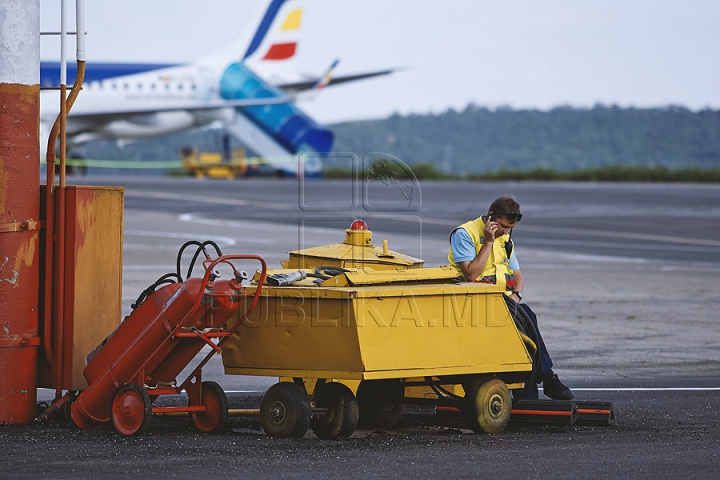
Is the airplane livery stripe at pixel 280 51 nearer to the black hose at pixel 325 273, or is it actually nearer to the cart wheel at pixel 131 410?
the black hose at pixel 325 273

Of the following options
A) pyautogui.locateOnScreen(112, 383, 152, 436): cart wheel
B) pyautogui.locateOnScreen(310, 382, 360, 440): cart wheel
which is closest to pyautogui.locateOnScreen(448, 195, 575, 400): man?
pyautogui.locateOnScreen(310, 382, 360, 440): cart wheel

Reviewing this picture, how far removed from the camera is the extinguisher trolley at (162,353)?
698cm

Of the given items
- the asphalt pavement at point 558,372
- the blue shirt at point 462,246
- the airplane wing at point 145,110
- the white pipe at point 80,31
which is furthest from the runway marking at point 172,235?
the airplane wing at point 145,110

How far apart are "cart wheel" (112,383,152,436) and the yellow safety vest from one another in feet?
8.44

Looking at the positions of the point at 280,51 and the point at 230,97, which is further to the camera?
the point at 280,51

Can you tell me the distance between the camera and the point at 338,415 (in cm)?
712

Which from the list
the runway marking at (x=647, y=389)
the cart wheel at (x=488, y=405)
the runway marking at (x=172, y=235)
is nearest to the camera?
Result: the cart wheel at (x=488, y=405)

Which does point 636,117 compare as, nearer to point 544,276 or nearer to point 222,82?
point 222,82

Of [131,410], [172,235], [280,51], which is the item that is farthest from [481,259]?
[280,51]

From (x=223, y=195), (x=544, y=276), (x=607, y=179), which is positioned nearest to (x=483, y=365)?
(x=544, y=276)

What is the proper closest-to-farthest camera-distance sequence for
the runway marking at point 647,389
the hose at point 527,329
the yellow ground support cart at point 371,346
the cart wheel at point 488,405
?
the yellow ground support cart at point 371,346 → the cart wheel at point 488,405 → the hose at point 527,329 → the runway marking at point 647,389

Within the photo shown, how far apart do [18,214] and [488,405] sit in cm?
341

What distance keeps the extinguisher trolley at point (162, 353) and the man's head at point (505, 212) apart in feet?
6.35

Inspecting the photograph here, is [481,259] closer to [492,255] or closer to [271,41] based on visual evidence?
[492,255]
